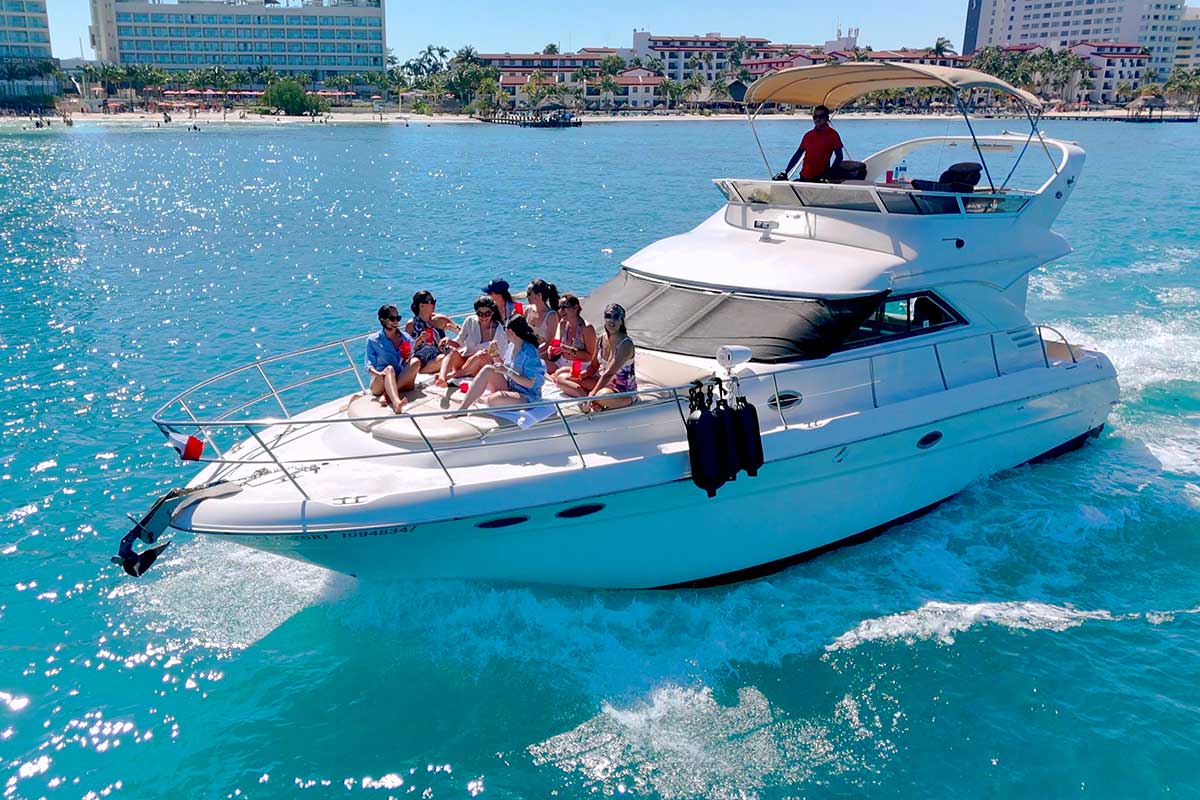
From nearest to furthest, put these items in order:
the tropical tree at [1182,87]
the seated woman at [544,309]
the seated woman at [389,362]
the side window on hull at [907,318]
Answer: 1. the seated woman at [389,362]
2. the seated woman at [544,309]
3. the side window on hull at [907,318]
4. the tropical tree at [1182,87]

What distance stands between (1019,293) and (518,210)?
2802 centimetres

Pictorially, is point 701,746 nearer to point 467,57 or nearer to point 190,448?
point 190,448

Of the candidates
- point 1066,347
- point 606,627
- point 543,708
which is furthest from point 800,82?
point 543,708

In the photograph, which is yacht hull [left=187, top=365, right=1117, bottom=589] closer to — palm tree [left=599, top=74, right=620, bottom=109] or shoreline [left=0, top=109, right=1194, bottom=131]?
shoreline [left=0, top=109, right=1194, bottom=131]

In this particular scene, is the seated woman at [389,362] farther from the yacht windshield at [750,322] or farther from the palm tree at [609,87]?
the palm tree at [609,87]

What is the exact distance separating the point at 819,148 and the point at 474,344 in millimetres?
4996

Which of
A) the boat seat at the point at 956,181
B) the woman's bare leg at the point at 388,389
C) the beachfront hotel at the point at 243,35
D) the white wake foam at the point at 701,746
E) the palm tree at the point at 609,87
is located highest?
the beachfront hotel at the point at 243,35

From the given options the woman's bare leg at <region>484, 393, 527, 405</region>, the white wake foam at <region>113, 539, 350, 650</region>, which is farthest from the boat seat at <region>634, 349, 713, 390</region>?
the white wake foam at <region>113, 539, 350, 650</region>

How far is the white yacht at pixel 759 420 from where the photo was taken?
7.08m

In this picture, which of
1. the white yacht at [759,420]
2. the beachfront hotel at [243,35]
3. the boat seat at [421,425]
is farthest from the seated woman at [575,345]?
the beachfront hotel at [243,35]

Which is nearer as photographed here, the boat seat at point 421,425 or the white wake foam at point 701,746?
the white wake foam at point 701,746

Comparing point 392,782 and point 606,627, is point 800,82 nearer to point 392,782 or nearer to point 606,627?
point 606,627

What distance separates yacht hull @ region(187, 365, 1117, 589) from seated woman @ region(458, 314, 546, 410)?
3.57 ft

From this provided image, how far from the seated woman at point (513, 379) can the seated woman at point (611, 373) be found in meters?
0.41
